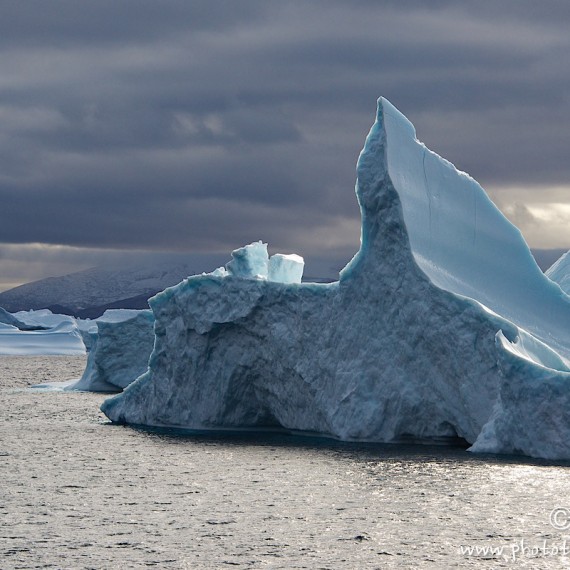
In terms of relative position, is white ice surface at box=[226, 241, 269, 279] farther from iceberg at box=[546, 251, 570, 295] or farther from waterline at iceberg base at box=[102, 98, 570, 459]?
iceberg at box=[546, 251, 570, 295]

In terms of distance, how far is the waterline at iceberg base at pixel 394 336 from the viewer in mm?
19656

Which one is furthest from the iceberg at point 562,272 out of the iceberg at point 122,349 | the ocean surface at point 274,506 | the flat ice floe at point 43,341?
the flat ice floe at point 43,341

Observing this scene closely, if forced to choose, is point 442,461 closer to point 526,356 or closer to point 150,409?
point 526,356

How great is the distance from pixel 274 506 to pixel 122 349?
2108cm

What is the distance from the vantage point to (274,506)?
15.8 meters

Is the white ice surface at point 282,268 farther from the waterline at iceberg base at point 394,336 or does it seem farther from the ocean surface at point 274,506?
the ocean surface at point 274,506

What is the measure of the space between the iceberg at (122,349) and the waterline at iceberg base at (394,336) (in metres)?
9.89

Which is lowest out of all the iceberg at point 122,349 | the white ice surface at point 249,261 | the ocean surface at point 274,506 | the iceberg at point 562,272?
the ocean surface at point 274,506

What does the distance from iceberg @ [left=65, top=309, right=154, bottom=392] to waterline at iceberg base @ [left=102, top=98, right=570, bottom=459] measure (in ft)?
32.5

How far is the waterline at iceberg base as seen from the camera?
19.7m

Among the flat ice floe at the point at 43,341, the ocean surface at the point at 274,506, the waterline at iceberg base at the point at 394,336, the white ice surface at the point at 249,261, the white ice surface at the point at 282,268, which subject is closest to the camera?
the ocean surface at the point at 274,506

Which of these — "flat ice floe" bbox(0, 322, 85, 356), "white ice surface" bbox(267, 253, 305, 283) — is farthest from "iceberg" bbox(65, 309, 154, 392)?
"flat ice floe" bbox(0, 322, 85, 356)

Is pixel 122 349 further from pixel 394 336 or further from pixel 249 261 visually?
pixel 394 336

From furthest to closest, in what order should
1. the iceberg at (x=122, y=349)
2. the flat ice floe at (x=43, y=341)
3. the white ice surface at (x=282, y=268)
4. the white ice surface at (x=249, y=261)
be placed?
the flat ice floe at (x=43, y=341), the iceberg at (x=122, y=349), the white ice surface at (x=282, y=268), the white ice surface at (x=249, y=261)
